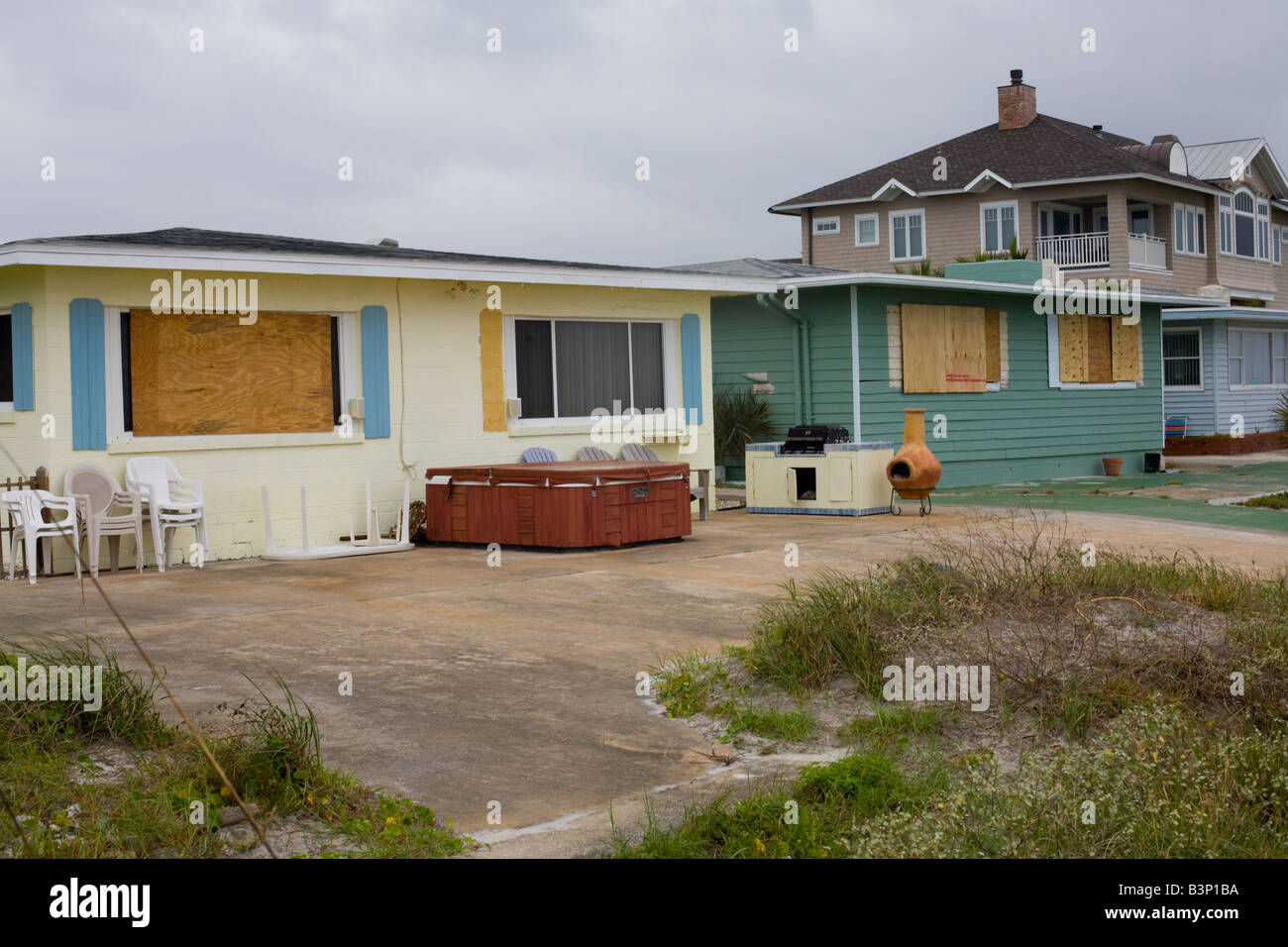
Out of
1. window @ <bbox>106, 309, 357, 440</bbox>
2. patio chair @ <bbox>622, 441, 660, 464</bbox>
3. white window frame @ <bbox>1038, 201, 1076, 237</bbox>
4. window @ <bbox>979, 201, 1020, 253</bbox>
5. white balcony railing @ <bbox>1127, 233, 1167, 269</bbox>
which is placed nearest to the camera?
window @ <bbox>106, 309, 357, 440</bbox>

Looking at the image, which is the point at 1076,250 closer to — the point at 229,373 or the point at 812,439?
the point at 812,439

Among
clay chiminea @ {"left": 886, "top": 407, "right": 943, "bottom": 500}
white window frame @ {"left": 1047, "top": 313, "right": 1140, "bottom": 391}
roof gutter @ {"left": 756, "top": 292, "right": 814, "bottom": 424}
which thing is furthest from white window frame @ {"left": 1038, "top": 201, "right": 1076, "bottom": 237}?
clay chiminea @ {"left": 886, "top": 407, "right": 943, "bottom": 500}

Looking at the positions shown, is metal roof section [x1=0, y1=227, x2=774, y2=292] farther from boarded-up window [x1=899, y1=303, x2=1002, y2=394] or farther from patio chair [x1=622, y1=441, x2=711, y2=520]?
boarded-up window [x1=899, y1=303, x2=1002, y2=394]

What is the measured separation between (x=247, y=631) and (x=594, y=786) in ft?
12.9

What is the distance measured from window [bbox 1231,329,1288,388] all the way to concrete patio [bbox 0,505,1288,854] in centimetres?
1838

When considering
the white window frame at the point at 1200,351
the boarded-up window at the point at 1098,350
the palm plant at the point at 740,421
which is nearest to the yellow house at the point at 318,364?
the palm plant at the point at 740,421

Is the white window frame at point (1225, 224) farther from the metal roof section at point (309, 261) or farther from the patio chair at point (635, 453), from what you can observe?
the patio chair at point (635, 453)

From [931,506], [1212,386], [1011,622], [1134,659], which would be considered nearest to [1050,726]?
[1134,659]

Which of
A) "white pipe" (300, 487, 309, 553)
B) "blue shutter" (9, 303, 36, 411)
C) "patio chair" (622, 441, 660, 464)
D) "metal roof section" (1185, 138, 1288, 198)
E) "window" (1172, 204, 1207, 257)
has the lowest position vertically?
"white pipe" (300, 487, 309, 553)

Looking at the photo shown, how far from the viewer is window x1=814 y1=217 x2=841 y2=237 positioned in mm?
34688

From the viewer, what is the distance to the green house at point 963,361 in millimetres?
19766

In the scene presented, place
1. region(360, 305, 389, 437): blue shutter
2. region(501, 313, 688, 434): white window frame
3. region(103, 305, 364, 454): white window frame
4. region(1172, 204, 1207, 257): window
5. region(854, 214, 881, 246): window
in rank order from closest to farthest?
region(103, 305, 364, 454): white window frame → region(360, 305, 389, 437): blue shutter → region(501, 313, 688, 434): white window frame → region(1172, 204, 1207, 257): window → region(854, 214, 881, 246): window

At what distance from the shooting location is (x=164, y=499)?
1217 centimetres

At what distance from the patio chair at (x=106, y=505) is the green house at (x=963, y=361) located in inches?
394
